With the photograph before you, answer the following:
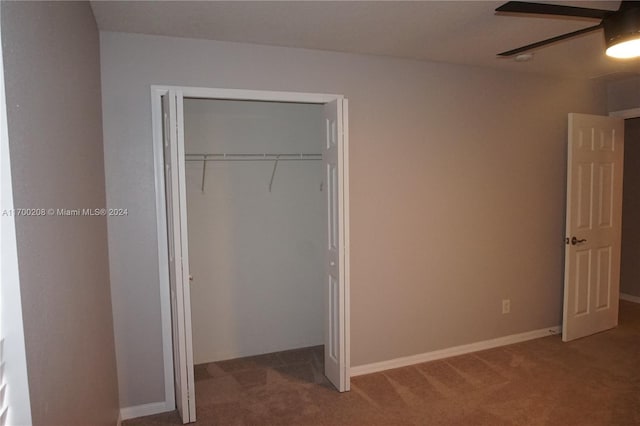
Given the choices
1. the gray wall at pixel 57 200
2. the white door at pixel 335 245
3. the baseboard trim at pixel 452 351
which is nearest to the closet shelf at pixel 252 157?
the white door at pixel 335 245

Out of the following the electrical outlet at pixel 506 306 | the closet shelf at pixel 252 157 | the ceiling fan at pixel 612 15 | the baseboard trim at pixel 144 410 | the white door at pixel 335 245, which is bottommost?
the baseboard trim at pixel 144 410

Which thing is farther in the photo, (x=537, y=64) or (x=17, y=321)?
(x=537, y=64)

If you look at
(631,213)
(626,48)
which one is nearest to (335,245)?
(626,48)

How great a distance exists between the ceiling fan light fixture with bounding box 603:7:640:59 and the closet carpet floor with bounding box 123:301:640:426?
7.10 ft

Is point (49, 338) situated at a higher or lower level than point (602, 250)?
higher

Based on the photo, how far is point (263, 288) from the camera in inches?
146

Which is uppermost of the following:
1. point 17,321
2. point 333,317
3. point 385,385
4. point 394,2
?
point 394,2

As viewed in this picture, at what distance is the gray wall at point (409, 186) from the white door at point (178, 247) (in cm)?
18

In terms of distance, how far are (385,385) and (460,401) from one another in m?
0.54

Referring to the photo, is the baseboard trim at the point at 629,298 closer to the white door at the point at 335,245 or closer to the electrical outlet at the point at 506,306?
the electrical outlet at the point at 506,306

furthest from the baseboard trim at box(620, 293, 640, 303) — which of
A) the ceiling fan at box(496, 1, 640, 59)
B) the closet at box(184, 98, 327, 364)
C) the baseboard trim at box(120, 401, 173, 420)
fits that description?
the baseboard trim at box(120, 401, 173, 420)

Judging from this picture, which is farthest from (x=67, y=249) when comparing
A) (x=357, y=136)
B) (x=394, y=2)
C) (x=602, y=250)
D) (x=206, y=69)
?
(x=602, y=250)

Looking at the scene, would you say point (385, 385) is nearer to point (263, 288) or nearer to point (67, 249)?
point (263, 288)

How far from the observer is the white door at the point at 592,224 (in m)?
3.78
